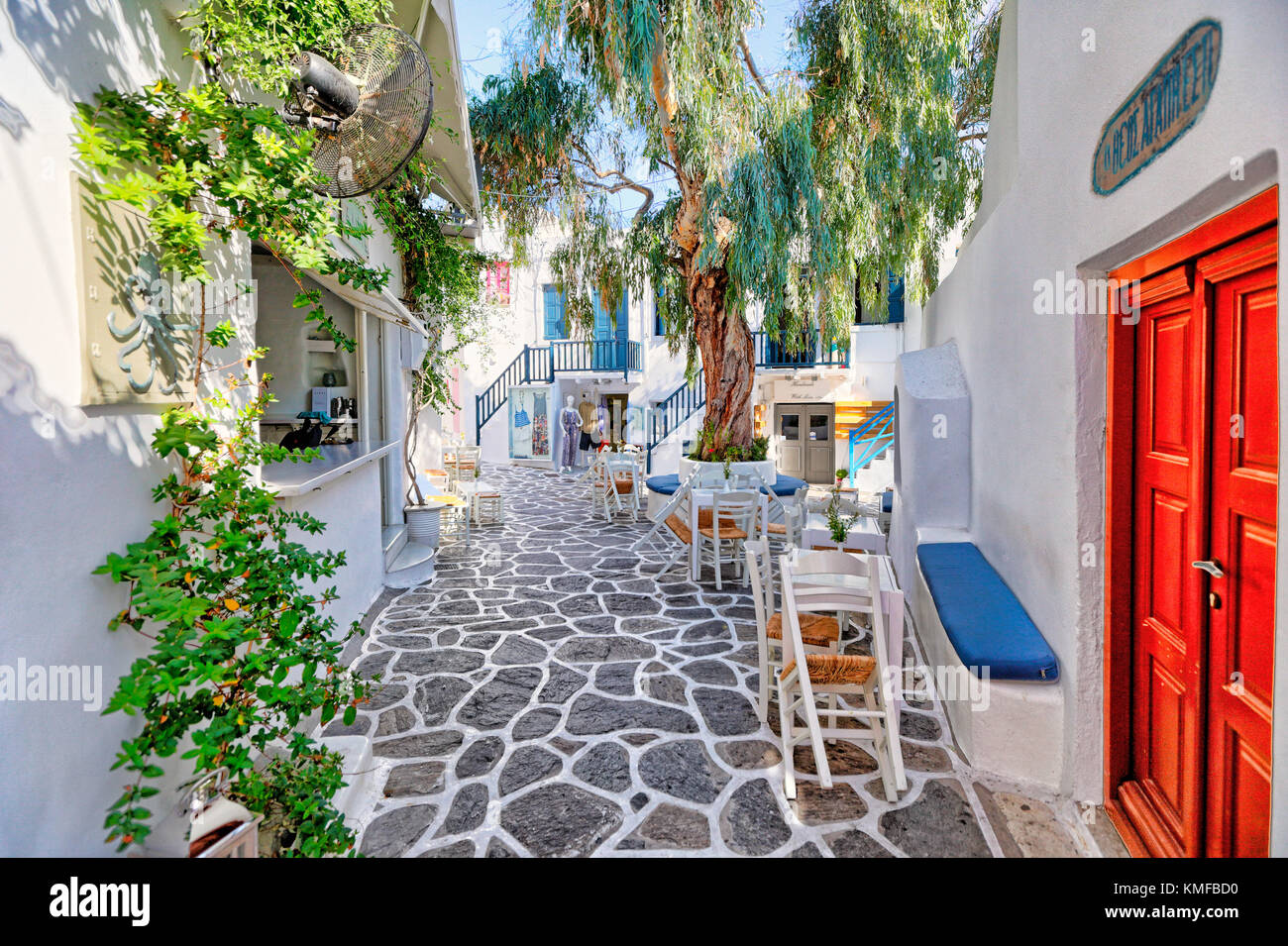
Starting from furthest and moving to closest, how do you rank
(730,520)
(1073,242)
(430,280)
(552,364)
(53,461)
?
(552,364)
(430,280)
(730,520)
(1073,242)
(53,461)

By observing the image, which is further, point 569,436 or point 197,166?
point 569,436

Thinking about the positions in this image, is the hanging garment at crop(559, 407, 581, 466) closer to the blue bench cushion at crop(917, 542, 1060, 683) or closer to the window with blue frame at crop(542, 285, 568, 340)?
the window with blue frame at crop(542, 285, 568, 340)

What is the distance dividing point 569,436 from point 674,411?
12.2ft

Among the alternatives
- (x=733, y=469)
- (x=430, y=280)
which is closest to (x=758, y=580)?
(x=430, y=280)

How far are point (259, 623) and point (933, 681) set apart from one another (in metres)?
3.96

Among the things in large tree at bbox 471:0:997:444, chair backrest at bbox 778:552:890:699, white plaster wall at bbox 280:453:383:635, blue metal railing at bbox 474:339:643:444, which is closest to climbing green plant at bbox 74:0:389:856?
white plaster wall at bbox 280:453:383:635

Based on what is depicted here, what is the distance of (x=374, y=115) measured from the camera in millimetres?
3275

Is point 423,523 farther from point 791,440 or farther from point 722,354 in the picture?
point 791,440

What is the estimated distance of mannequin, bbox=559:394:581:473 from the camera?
19.7 m

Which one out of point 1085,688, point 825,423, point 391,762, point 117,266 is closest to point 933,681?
point 1085,688

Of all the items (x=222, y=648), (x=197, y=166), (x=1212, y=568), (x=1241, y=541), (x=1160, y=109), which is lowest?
(x=222, y=648)

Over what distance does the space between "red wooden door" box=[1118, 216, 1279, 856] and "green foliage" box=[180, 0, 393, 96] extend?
334 centimetres

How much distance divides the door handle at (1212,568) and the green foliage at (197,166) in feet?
10.3
